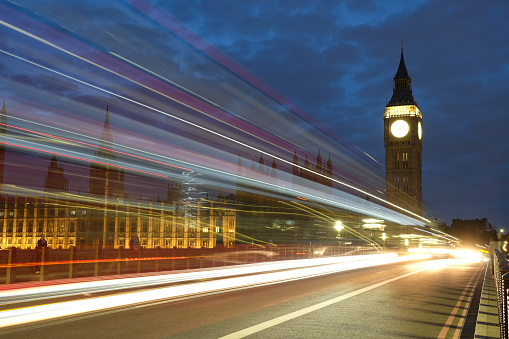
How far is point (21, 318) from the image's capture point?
911cm

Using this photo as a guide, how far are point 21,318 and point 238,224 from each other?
213 ft

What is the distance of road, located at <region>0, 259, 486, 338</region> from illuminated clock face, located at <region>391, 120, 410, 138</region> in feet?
467

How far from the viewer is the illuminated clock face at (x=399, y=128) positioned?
15262cm

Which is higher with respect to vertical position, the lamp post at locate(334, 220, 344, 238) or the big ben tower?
the big ben tower

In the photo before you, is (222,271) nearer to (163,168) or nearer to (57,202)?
(163,168)

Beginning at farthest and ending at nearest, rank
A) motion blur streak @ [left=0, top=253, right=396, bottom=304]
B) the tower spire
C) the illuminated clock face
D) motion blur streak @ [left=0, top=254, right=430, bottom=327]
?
1. the tower spire
2. the illuminated clock face
3. motion blur streak @ [left=0, top=253, right=396, bottom=304]
4. motion blur streak @ [left=0, top=254, right=430, bottom=327]

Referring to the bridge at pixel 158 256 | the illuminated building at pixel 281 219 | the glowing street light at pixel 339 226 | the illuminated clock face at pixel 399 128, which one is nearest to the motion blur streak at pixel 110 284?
the bridge at pixel 158 256

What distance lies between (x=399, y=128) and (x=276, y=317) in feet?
497

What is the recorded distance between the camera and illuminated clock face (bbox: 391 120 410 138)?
501 ft

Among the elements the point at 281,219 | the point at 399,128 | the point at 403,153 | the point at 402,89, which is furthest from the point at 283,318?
the point at 402,89

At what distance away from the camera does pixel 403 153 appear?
151m

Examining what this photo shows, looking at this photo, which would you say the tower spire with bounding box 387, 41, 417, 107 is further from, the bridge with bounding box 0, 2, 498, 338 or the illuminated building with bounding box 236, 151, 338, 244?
the bridge with bounding box 0, 2, 498, 338

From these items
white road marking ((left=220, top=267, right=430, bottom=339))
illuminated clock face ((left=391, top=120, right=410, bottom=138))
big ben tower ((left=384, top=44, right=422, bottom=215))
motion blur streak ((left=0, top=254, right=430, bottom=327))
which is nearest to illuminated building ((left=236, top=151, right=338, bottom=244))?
motion blur streak ((left=0, top=254, right=430, bottom=327))

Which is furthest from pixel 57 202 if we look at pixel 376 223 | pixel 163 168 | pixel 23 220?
pixel 376 223
